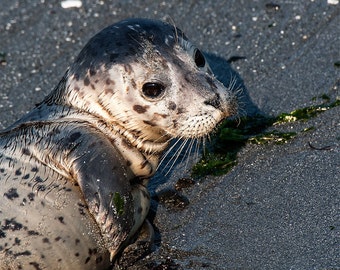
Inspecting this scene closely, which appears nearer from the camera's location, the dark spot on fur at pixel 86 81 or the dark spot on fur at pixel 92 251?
the dark spot on fur at pixel 92 251

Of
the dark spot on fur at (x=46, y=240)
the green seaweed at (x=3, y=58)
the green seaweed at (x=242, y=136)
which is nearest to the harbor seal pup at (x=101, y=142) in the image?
the dark spot on fur at (x=46, y=240)

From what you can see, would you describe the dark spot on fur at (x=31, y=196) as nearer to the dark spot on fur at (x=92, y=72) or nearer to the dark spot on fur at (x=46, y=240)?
the dark spot on fur at (x=46, y=240)

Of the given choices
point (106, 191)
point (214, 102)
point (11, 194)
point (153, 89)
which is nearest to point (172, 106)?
point (153, 89)

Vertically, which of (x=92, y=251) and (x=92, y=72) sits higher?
(x=92, y=72)

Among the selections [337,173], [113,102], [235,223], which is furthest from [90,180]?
[337,173]

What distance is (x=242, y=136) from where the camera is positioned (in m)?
6.39

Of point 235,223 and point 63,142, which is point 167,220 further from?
point 63,142

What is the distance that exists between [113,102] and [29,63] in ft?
8.47

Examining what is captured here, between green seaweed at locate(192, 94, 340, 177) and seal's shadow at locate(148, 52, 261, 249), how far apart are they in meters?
0.10

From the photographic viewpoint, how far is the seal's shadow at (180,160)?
19.8ft

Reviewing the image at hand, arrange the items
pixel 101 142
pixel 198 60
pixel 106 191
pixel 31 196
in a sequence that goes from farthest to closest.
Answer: pixel 198 60, pixel 101 142, pixel 31 196, pixel 106 191

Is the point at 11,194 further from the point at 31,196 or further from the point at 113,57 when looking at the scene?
the point at 113,57

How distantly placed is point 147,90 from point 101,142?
44cm

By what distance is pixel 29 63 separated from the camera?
7.83 meters
